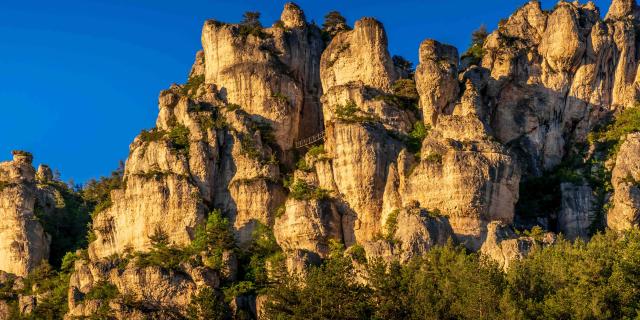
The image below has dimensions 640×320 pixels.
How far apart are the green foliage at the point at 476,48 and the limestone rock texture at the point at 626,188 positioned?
13728mm

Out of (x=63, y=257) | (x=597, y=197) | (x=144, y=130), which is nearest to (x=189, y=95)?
(x=144, y=130)

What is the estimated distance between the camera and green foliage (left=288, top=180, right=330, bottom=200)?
10150 cm

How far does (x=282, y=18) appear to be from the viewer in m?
116

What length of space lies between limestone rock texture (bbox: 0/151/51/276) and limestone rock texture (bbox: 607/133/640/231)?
37.7 m

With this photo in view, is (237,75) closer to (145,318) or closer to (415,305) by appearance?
(145,318)

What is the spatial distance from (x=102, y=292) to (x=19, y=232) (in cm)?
1364

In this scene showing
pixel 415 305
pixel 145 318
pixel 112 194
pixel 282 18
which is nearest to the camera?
pixel 415 305

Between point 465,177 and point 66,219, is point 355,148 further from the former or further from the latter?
point 66,219

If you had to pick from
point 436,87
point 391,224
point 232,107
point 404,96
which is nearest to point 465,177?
point 391,224

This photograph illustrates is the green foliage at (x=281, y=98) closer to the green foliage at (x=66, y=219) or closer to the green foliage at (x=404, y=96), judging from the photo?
the green foliage at (x=404, y=96)

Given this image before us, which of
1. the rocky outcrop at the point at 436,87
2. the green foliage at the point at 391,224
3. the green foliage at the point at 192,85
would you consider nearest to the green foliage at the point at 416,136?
the rocky outcrop at the point at 436,87

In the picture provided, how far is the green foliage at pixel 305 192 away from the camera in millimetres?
101500

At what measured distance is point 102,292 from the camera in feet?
326

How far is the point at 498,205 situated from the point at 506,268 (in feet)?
25.3
